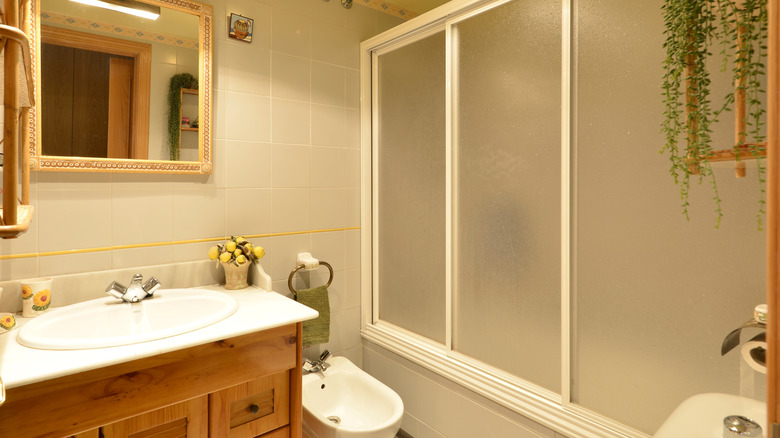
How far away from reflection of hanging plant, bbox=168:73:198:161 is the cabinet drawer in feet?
3.05

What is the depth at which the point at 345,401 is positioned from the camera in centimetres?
195

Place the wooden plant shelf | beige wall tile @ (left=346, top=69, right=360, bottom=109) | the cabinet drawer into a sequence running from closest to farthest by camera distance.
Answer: the wooden plant shelf
the cabinet drawer
beige wall tile @ (left=346, top=69, right=360, bottom=109)

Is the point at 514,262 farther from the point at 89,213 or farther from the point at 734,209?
the point at 89,213

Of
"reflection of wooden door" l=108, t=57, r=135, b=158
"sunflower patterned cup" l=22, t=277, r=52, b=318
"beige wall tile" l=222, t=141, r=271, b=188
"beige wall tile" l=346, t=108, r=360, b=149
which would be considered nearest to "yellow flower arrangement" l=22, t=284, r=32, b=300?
"sunflower patterned cup" l=22, t=277, r=52, b=318

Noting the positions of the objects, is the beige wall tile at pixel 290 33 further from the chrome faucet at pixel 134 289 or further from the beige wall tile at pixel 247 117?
the chrome faucet at pixel 134 289

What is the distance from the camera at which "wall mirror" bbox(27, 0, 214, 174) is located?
1.41 m

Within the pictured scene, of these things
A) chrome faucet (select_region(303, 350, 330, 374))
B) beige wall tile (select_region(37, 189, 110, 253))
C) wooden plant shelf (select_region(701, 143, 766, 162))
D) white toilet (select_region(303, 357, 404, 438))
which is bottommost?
white toilet (select_region(303, 357, 404, 438))

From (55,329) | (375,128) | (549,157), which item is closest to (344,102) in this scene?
(375,128)

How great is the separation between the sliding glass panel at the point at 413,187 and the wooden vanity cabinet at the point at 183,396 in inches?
28.7

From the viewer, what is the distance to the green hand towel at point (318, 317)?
6.41ft

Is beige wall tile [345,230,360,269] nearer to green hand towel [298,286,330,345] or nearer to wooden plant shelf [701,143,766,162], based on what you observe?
green hand towel [298,286,330,345]

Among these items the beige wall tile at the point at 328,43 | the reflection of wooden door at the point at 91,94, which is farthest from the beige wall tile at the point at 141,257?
the beige wall tile at the point at 328,43

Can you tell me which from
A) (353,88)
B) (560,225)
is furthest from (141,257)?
(560,225)

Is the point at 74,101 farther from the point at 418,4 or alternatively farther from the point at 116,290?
the point at 418,4
